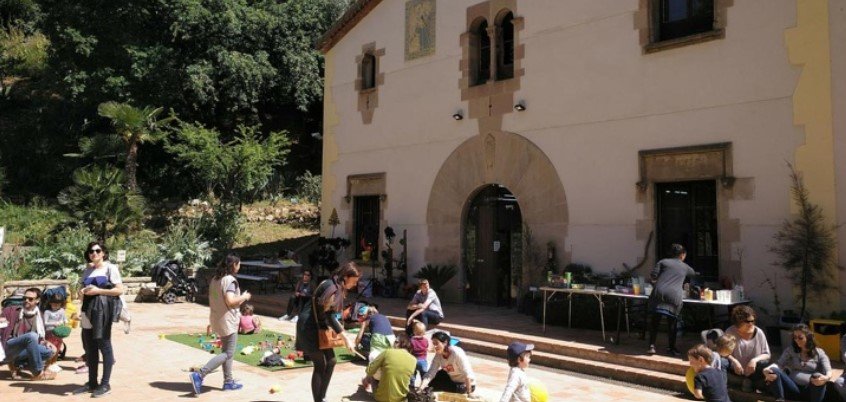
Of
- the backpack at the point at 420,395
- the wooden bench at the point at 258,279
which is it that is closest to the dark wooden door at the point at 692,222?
the backpack at the point at 420,395

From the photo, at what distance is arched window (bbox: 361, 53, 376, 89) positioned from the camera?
17828mm

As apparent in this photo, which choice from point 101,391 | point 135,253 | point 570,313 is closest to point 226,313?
point 101,391

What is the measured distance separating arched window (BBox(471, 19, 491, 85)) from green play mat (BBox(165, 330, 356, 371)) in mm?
7215

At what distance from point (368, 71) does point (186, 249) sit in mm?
7654

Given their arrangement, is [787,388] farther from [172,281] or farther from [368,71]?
[172,281]

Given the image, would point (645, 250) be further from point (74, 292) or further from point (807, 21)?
point (74, 292)

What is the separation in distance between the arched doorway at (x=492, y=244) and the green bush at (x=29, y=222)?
13.0 meters

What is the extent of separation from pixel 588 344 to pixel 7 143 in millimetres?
28985

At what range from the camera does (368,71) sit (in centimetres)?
1797

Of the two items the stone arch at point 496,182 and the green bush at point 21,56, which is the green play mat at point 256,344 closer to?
the stone arch at point 496,182

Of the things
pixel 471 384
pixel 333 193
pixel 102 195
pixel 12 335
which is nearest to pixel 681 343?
pixel 471 384

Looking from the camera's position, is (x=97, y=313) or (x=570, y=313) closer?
(x=97, y=313)

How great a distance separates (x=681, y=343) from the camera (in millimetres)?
9719

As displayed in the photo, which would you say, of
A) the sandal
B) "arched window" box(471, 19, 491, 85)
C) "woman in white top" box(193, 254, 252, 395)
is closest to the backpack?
"woman in white top" box(193, 254, 252, 395)
